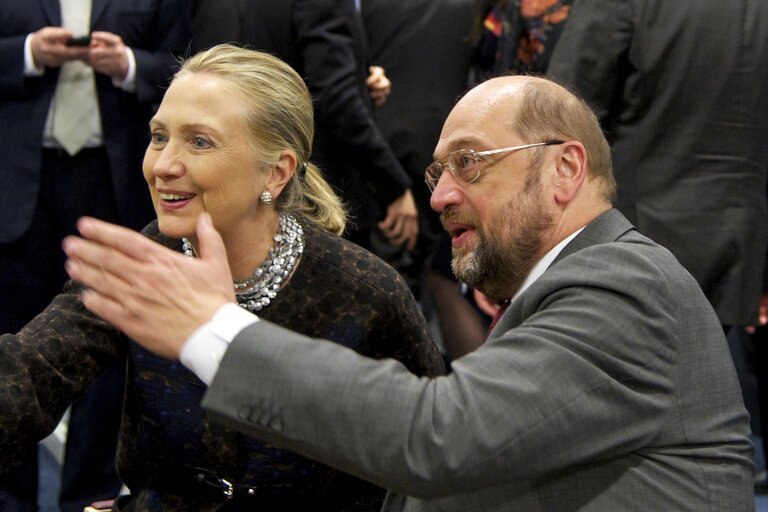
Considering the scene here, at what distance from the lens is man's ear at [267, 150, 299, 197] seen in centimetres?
266

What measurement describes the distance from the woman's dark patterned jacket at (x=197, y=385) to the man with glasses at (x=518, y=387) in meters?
0.62

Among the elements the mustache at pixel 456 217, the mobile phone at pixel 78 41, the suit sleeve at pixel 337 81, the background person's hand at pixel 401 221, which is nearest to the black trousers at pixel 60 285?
the mobile phone at pixel 78 41

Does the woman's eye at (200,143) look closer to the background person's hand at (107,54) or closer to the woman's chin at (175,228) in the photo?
the woman's chin at (175,228)

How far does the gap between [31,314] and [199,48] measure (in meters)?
0.97

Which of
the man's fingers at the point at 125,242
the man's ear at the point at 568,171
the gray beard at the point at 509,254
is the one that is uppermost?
the man's fingers at the point at 125,242

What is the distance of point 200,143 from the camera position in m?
2.53

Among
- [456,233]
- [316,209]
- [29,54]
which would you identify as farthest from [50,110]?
[456,233]

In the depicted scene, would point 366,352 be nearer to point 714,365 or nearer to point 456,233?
point 456,233

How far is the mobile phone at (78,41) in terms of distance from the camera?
3633 millimetres

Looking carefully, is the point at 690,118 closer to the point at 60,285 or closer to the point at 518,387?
the point at 60,285

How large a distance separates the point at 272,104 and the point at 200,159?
0.70 feet

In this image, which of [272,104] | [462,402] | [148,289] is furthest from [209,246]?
[272,104]

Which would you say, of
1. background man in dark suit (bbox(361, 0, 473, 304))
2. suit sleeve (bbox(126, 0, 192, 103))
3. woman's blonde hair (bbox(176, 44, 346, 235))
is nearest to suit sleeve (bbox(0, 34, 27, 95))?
suit sleeve (bbox(126, 0, 192, 103))

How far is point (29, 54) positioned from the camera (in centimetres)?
365
